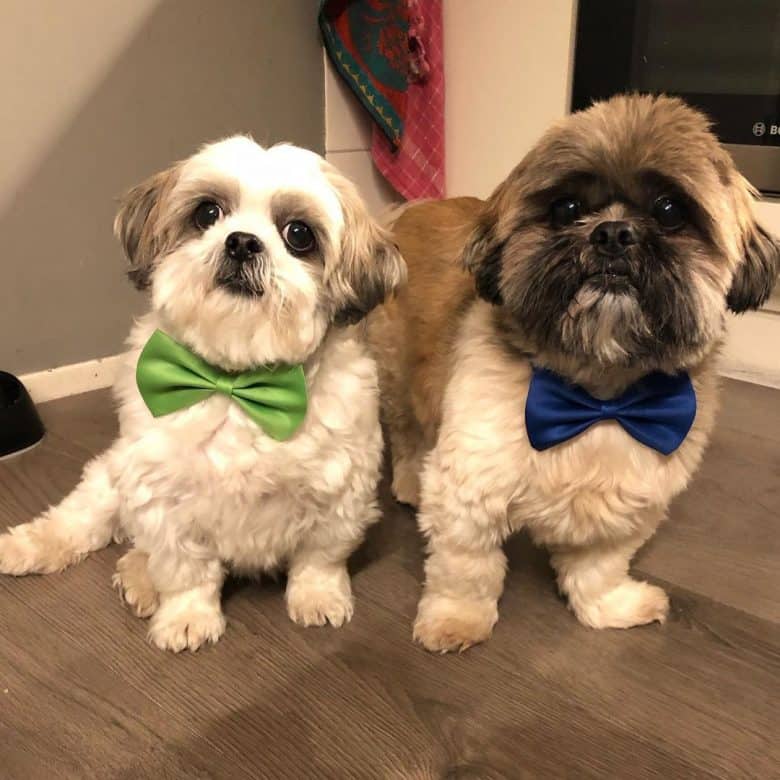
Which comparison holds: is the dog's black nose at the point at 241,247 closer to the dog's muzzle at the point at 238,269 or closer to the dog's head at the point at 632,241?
the dog's muzzle at the point at 238,269

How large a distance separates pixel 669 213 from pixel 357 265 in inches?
17.0

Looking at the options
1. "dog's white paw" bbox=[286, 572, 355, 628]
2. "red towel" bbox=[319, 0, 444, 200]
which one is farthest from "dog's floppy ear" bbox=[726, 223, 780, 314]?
"red towel" bbox=[319, 0, 444, 200]

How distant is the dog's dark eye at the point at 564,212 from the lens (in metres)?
1.07

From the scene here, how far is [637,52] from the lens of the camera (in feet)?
7.59

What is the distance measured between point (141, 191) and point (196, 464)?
413mm

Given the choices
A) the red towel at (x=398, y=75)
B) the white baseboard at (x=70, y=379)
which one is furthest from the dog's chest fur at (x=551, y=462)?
the red towel at (x=398, y=75)

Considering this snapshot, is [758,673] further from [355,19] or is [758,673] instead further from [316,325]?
[355,19]

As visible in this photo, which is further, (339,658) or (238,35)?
(238,35)

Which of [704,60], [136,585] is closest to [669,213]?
[136,585]

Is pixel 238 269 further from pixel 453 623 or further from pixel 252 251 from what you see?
pixel 453 623

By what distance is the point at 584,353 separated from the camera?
3.48 feet

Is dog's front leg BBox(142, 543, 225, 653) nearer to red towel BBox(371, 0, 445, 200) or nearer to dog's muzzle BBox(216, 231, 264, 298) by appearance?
dog's muzzle BBox(216, 231, 264, 298)

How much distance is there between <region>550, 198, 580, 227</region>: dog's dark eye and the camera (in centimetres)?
107

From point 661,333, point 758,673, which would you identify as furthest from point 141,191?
point 758,673
